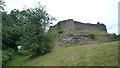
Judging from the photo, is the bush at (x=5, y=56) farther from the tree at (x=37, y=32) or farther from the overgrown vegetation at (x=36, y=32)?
the tree at (x=37, y=32)

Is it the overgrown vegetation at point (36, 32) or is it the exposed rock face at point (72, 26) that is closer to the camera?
the overgrown vegetation at point (36, 32)

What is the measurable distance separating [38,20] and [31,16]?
3.33 ft

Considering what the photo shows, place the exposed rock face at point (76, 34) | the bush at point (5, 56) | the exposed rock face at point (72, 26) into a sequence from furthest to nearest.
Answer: the exposed rock face at point (72, 26), the exposed rock face at point (76, 34), the bush at point (5, 56)

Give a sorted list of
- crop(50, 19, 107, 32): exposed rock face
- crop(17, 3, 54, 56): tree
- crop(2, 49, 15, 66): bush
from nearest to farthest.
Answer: crop(2, 49, 15, 66): bush, crop(17, 3, 54, 56): tree, crop(50, 19, 107, 32): exposed rock face

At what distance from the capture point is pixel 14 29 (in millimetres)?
24844

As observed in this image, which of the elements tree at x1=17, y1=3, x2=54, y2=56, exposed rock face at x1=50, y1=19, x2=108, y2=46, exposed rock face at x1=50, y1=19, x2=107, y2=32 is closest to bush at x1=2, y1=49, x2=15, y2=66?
tree at x1=17, y1=3, x2=54, y2=56

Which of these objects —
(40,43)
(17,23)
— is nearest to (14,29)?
(17,23)

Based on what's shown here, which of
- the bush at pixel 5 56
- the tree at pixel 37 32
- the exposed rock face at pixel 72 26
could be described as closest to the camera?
the bush at pixel 5 56

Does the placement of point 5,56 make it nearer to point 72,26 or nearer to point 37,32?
point 37,32

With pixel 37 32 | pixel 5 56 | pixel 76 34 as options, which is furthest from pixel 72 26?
pixel 5 56

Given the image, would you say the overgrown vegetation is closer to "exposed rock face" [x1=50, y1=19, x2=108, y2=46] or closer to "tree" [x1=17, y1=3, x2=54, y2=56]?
"tree" [x1=17, y1=3, x2=54, y2=56]

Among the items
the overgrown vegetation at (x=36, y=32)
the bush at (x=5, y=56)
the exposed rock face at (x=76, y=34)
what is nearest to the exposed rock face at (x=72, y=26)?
the exposed rock face at (x=76, y=34)

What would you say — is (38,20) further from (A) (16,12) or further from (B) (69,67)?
(A) (16,12)

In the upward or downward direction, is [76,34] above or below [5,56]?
above
